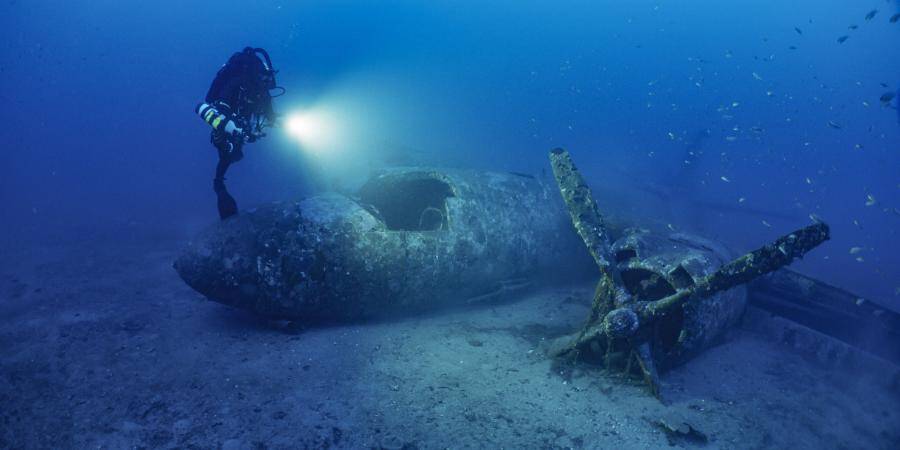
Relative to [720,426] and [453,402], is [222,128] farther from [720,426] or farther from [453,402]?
[720,426]

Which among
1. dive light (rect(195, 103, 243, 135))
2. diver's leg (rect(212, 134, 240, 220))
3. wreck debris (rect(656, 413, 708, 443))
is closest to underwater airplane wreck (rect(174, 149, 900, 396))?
diver's leg (rect(212, 134, 240, 220))

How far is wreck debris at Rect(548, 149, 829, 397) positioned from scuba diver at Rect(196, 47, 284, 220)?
502cm

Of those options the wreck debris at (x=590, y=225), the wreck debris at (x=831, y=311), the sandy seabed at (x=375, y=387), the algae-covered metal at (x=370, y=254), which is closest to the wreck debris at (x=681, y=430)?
the sandy seabed at (x=375, y=387)

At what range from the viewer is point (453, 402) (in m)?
4.62

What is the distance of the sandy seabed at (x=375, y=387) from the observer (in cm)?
409

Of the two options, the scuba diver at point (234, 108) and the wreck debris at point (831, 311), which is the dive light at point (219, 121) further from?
the wreck debris at point (831, 311)

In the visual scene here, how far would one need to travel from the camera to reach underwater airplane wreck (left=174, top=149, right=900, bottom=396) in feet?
16.8

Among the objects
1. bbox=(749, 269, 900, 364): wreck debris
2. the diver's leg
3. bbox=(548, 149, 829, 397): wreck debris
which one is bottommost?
bbox=(749, 269, 900, 364): wreck debris

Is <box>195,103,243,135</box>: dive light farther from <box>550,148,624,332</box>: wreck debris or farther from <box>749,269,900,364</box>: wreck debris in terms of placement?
<box>749,269,900,364</box>: wreck debris

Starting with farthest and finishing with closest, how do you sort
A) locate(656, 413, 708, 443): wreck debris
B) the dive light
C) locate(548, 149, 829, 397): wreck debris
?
the dive light
locate(548, 149, 829, 397): wreck debris
locate(656, 413, 708, 443): wreck debris

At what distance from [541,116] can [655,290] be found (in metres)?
95.0

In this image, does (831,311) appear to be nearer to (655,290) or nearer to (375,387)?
(655,290)

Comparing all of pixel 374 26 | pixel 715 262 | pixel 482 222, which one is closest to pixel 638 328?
pixel 715 262

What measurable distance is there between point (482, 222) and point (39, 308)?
8.11m
